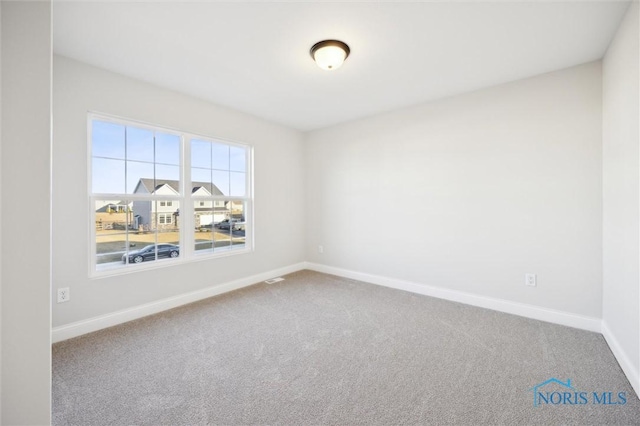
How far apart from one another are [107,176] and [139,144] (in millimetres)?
472

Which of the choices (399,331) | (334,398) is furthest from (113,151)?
(399,331)

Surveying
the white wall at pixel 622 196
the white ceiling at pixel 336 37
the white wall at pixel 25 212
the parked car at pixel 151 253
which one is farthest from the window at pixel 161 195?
the white wall at pixel 622 196

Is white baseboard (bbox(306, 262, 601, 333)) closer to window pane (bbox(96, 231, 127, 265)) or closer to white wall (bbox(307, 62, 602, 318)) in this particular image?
white wall (bbox(307, 62, 602, 318))

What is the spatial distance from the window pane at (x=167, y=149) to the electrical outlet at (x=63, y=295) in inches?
59.5

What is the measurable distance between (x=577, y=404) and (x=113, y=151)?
4254mm

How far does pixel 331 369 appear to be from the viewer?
6.48 ft

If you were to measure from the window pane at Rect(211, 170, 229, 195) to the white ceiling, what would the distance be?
1.04 m

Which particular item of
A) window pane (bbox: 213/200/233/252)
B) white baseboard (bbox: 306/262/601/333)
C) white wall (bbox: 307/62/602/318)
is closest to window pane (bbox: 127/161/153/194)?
window pane (bbox: 213/200/233/252)

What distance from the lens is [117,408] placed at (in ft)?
5.26

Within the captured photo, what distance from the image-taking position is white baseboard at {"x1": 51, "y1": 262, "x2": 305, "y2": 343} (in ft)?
7.87

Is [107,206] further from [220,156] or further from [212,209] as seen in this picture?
[220,156]

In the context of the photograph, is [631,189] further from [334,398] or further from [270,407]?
[270,407]

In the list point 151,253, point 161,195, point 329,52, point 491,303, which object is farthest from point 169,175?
point 491,303

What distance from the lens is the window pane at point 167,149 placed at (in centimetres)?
309
